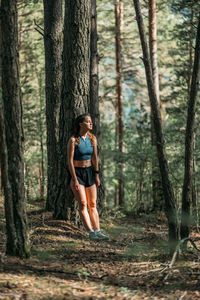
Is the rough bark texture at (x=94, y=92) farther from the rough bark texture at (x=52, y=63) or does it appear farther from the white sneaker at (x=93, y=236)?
the white sneaker at (x=93, y=236)

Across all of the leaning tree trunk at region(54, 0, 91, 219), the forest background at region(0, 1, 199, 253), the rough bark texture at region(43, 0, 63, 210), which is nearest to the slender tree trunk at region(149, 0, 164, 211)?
the forest background at region(0, 1, 199, 253)

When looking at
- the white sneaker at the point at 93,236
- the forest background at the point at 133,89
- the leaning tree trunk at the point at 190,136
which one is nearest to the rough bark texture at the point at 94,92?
the white sneaker at the point at 93,236

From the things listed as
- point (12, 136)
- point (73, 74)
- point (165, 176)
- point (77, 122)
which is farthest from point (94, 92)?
point (12, 136)

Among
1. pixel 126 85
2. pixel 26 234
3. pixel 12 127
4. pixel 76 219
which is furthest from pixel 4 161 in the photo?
pixel 126 85

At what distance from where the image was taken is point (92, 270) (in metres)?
5.18

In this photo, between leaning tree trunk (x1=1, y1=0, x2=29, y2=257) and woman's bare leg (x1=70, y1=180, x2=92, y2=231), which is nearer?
leaning tree trunk (x1=1, y1=0, x2=29, y2=257)

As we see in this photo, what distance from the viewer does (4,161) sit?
15.1ft

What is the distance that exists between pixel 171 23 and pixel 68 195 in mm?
20661

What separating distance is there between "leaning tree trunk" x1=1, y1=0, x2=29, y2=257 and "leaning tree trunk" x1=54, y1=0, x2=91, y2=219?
9.44 ft

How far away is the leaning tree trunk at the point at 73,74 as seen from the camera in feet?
25.5

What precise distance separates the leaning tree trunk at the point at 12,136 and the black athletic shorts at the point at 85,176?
2.32 m

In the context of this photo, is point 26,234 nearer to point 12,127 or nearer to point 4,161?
point 4,161

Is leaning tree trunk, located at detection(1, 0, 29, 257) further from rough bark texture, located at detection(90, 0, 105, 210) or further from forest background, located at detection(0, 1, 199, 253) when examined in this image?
forest background, located at detection(0, 1, 199, 253)

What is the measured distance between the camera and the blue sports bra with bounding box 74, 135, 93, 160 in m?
7.12
